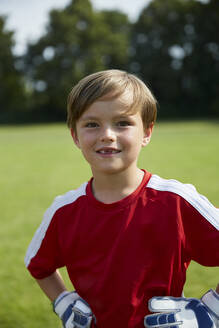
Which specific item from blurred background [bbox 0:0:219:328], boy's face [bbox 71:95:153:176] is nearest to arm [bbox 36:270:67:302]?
boy's face [bbox 71:95:153:176]

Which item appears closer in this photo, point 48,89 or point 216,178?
point 216,178

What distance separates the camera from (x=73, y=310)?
1.67 meters

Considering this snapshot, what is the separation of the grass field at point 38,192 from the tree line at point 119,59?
28.2 metres

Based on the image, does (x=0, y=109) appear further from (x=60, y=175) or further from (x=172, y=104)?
(x=60, y=175)

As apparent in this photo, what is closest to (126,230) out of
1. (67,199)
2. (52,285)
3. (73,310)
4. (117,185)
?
(117,185)

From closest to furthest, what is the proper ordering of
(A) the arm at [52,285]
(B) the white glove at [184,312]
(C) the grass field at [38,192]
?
(B) the white glove at [184,312] → (A) the arm at [52,285] → (C) the grass field at [38,192]

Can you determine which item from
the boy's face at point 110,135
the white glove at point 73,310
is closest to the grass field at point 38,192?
the white glove at point 73,310

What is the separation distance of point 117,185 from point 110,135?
26 centimetres

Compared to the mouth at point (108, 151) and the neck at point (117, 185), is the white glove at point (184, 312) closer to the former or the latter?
the neck at point (117, 185)

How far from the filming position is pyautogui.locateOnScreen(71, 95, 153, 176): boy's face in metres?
1.60

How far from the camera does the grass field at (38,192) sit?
9.85 ft

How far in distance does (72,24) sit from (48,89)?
27.9 ft

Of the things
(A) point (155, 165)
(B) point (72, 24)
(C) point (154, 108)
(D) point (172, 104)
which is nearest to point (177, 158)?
(A) point (155, 165)

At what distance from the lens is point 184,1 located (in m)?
48.0
